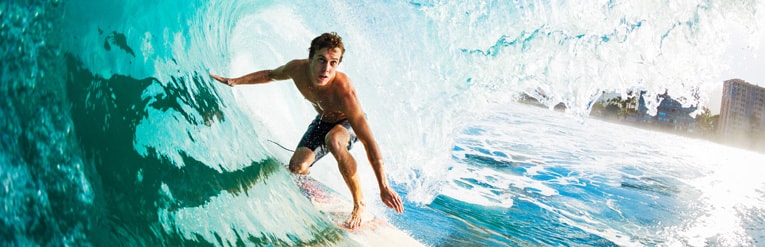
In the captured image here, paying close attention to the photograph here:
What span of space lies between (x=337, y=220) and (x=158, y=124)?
1504 mm

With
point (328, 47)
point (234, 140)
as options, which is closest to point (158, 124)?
point (234, 140)

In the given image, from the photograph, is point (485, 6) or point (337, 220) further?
point (485, 6)

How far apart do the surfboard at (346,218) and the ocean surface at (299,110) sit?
0.16 metres

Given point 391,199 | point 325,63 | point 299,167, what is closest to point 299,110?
point 299,167

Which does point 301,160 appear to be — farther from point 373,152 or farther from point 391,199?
point 391,199

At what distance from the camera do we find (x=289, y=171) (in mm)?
4109

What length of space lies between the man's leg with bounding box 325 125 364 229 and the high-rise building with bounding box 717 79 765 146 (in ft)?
323

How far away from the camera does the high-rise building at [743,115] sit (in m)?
81.4

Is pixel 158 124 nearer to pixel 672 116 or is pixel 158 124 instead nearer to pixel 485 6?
pixel 485 6

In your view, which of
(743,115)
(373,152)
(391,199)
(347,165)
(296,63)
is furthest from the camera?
(743,115)

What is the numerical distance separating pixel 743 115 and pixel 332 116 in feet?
371

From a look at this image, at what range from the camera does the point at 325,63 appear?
323cm

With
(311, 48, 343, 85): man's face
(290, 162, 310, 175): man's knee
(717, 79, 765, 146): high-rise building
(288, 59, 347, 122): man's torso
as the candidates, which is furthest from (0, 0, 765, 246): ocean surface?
(717, 79, 765, 146): high-rise building

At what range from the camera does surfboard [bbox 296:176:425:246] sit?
137 inches
